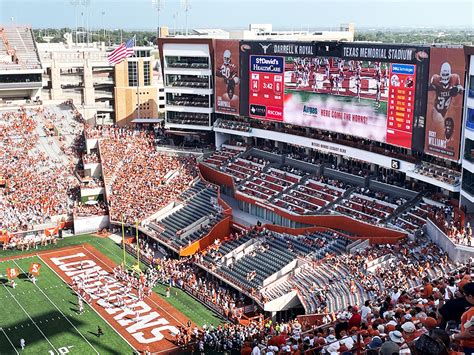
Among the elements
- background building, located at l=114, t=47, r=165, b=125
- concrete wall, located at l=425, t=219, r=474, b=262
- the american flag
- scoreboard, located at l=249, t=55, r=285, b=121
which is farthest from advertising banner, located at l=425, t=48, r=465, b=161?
background building, located at l=114, t=47, r=165, b=125

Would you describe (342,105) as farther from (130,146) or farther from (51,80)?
(51,80)

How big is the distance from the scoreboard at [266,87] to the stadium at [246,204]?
13 cm

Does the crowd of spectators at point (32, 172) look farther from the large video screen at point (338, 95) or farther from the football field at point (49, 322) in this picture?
the large video screen at point (338, 95)

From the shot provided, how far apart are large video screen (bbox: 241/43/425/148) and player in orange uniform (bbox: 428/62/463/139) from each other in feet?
5.18

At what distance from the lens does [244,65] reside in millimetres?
48406

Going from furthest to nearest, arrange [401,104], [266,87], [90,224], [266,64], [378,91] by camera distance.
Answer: [266,87], [266,64], [90,224], [378,91], [401,104]

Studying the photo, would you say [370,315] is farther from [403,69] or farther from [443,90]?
[403,69]

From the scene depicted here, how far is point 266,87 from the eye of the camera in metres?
46.9

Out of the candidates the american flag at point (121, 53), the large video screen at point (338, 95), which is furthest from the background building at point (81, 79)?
the large video screen at point (338, 95)

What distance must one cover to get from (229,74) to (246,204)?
10786 mm

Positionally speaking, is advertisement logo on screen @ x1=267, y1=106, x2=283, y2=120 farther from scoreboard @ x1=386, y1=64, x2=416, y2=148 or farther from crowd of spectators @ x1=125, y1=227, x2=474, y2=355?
crowd of spectators @ x1=125, y1=227, x2=474, y2=355

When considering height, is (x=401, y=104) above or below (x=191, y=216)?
above

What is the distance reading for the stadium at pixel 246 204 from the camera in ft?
100

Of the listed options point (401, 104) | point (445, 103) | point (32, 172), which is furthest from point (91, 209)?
point (445, 103)
